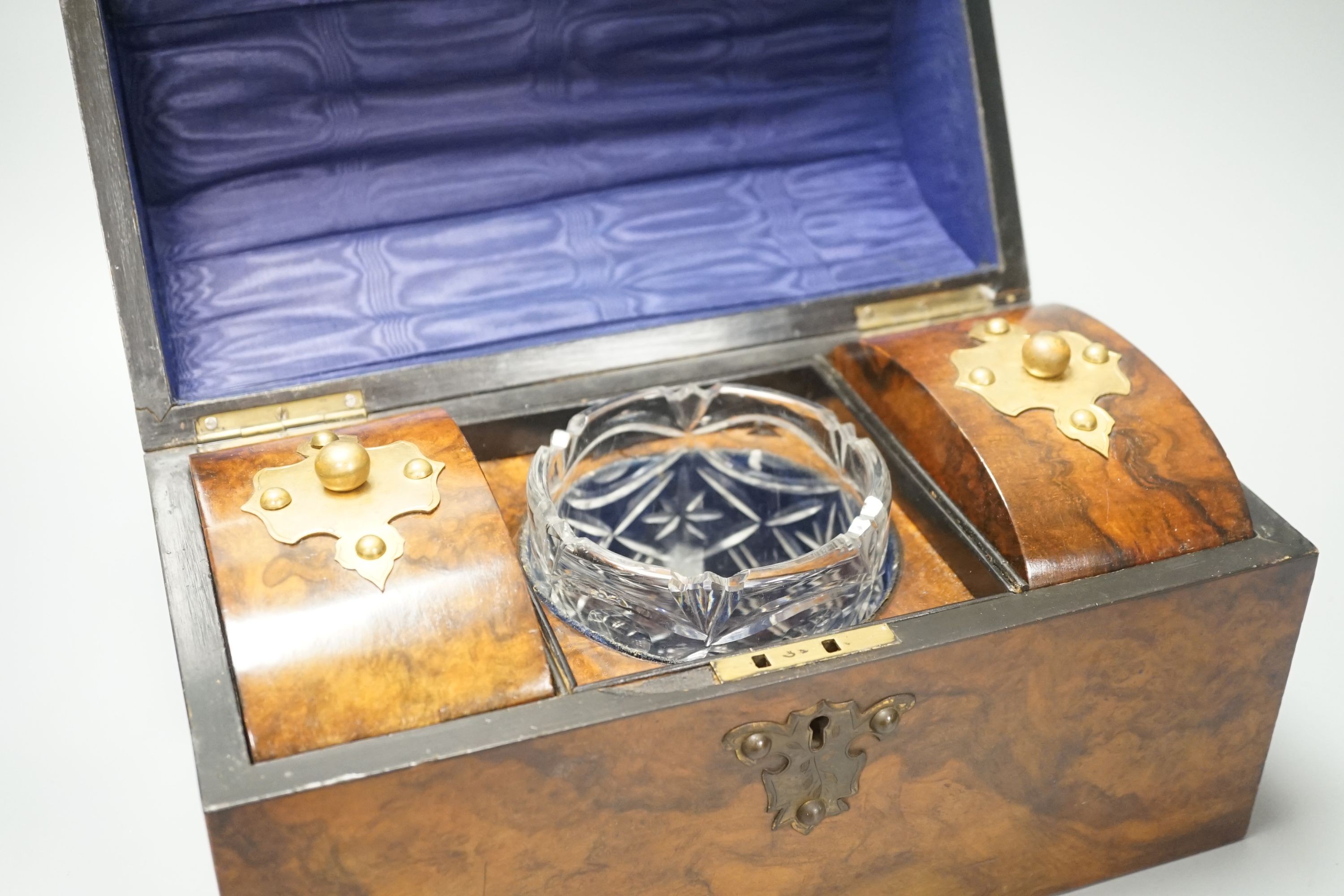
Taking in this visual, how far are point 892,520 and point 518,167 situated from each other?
0.80m

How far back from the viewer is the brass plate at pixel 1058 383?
182cm

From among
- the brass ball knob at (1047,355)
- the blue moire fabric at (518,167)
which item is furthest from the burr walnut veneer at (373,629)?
the brass ball knob at (1047,355)

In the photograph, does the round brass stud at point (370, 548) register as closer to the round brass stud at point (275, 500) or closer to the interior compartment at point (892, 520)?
the round brass stud at point (275, 500)

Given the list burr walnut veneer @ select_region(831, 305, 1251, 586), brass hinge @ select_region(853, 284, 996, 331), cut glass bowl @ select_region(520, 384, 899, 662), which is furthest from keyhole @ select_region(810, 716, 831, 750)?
brass hinge @ select_region(853, 284, 996, 331)

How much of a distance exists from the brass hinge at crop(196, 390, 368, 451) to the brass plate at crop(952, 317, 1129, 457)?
2.73 feet

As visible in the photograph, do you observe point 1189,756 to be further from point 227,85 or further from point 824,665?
point 227,85

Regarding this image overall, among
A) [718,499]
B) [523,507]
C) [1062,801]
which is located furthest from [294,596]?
[1062,801]

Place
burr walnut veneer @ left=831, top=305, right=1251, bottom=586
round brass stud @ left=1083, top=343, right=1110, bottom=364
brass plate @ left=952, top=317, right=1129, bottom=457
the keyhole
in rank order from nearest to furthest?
1. the keyhole
2. burr walnut veneer @ left=831, top=305, right=1251, bottom=586
3. brass plate @ left=952, top=317, right=1129, bottom=457
4. round brass stud @ left=1083, top=343, right=1110, bottom=364

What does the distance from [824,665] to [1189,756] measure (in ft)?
1.88

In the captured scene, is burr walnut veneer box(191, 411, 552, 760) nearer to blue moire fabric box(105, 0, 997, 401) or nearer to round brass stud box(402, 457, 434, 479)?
round brass stud box(402, 457, 434, 479)

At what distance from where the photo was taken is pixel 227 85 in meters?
2.02

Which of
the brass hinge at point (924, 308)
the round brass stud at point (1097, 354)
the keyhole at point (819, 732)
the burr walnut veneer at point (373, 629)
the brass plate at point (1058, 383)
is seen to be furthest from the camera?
the brass hinge at point (924, 308)

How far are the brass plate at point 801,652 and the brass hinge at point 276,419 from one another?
71 centimetres

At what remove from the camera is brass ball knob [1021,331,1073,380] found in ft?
6.15
